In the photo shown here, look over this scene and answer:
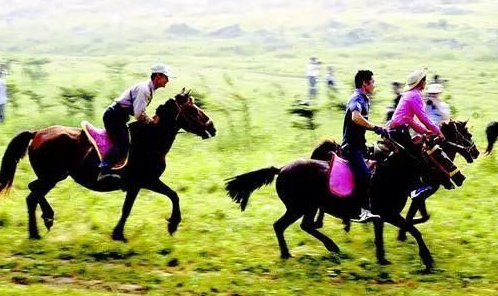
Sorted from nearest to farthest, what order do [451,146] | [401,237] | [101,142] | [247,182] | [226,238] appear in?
[247,182], [451,146], [101,142], [401,237], [226,238]

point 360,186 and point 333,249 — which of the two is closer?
point 360,186

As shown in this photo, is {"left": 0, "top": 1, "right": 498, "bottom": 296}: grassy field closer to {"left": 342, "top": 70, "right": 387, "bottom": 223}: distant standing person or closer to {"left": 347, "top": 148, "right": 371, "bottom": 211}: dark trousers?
{"left": 342, "top": 70, "right": 387, "bottom": 223}: distant standing person

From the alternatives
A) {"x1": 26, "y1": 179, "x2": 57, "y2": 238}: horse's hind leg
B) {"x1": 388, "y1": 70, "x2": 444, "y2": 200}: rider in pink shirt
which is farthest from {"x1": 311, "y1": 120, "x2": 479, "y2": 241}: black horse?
{"x1": 26, "y1": 179, "x2": 57, "y2": 238}: horse's hind leg

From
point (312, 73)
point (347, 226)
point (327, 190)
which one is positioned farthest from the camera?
point (312, 73)

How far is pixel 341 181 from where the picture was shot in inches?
423

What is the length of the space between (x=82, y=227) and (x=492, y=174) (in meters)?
9.96

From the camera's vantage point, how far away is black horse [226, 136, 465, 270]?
10.7m

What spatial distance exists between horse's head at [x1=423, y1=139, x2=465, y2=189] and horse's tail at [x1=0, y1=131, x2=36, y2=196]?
6541 mm

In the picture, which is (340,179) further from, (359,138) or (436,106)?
(436,106)

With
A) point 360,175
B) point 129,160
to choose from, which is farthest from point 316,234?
point 129,160

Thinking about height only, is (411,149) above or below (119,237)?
above

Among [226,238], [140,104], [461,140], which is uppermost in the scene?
[140,104]

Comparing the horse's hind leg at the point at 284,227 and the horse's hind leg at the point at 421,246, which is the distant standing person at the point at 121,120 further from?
the horse's hind leg at the point at 421,246

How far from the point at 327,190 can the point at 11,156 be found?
17.5ft
